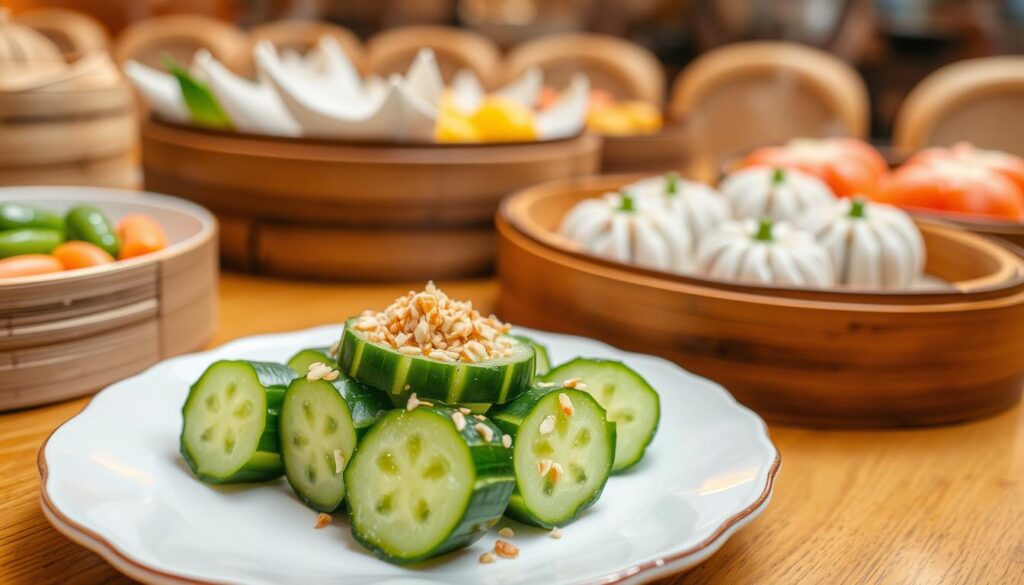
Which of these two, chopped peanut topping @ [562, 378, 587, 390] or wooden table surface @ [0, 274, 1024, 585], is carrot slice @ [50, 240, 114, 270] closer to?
wooden table surface @ [0, 274, 1024, 585]

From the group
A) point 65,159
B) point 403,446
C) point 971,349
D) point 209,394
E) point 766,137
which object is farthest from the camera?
point 766,137

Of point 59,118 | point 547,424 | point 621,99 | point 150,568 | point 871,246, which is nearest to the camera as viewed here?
point 150,568

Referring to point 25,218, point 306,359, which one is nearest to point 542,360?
point 306,359

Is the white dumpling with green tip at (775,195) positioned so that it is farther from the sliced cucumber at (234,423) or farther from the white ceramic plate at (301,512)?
the sliced cucumber at (234,423)

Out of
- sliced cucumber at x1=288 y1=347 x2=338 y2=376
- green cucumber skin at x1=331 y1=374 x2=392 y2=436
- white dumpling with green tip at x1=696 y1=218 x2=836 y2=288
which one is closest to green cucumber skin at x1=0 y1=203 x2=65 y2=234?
sliced cucumber at x1=288 y1=347 x2=338 y2=376

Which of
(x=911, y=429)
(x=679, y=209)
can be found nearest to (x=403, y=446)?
(x=911, y=429)

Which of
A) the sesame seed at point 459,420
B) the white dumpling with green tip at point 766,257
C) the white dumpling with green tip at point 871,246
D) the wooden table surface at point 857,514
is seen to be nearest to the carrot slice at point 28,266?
the wooden table surface at point 857,514

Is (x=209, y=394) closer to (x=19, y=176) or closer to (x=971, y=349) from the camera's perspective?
(x=971, y=349)

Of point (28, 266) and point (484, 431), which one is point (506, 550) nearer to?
point (484, 431)
